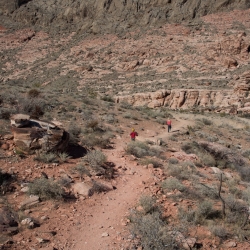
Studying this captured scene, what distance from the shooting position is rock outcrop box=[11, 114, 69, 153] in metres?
7.90

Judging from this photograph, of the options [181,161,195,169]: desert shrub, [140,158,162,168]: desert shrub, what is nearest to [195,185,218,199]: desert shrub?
[181,161,195,169]: desert shrub

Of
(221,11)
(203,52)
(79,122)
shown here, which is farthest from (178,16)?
(79,122)

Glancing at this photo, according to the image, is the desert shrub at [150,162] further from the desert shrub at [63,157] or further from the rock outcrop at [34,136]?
the rock outcrop at [34,136]

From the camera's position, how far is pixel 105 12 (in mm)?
64438

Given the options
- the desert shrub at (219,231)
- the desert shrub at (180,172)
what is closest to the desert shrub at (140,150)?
the desert shrub at (180,172)

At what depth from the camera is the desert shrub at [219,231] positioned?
5246 mm

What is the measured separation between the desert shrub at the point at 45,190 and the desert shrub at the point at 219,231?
3.42 m

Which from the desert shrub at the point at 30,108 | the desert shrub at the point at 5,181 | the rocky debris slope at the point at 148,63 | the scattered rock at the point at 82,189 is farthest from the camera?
the rocky debris slope at the point at 148,63

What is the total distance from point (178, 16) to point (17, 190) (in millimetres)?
57310

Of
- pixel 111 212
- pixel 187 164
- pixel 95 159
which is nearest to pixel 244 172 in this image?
pixel 187 164

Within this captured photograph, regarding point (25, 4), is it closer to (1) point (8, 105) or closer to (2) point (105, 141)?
(1) point (8, 105)

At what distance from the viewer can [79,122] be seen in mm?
13734

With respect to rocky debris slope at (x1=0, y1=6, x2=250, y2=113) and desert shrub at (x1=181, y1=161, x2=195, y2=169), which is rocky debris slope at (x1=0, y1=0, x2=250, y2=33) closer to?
rocky debris slope at (x1=0, y1=6, x2=250, y2=113)

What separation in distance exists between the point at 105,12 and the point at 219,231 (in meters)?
66.5
